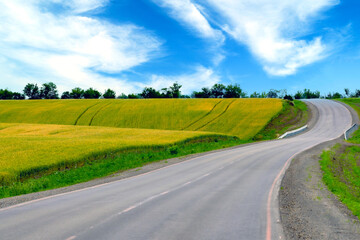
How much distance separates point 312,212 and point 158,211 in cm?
607

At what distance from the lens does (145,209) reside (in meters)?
10.7

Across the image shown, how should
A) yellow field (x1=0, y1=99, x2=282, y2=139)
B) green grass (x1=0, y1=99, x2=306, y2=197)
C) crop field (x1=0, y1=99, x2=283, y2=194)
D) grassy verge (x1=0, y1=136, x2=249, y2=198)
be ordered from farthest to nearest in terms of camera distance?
yellow field (x1=0, y1=99, x2=282, y2=139) → crop field (x1=0, y1=99, x2=283, y2=194) → green grass (x1=0, y1=99, x2=306, y2=197) → grassy verge (x1=0, y1=136, x2=249, y2=198)

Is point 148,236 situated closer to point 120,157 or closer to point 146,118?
point 120,157

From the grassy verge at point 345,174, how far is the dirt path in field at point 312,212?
0.48 metres

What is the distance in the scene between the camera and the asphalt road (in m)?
8.31

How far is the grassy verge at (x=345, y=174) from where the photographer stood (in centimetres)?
1432

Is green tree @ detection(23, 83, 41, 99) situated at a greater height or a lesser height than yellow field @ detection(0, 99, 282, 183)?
greater

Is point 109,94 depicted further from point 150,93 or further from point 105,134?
point 105,134

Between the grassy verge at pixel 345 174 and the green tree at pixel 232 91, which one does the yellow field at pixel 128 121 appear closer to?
the grassy verge at pixel 345 174

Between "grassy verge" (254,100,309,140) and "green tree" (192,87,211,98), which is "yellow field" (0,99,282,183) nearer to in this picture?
"grassy verge" (254,100,309,140)

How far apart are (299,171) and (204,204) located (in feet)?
38.6

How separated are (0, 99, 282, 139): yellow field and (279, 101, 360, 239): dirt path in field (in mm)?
37325

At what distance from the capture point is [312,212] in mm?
10922

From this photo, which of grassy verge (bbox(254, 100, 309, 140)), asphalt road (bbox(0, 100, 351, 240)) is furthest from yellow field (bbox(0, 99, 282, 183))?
asphalt road (bbox(0, 100, 351, 240))
